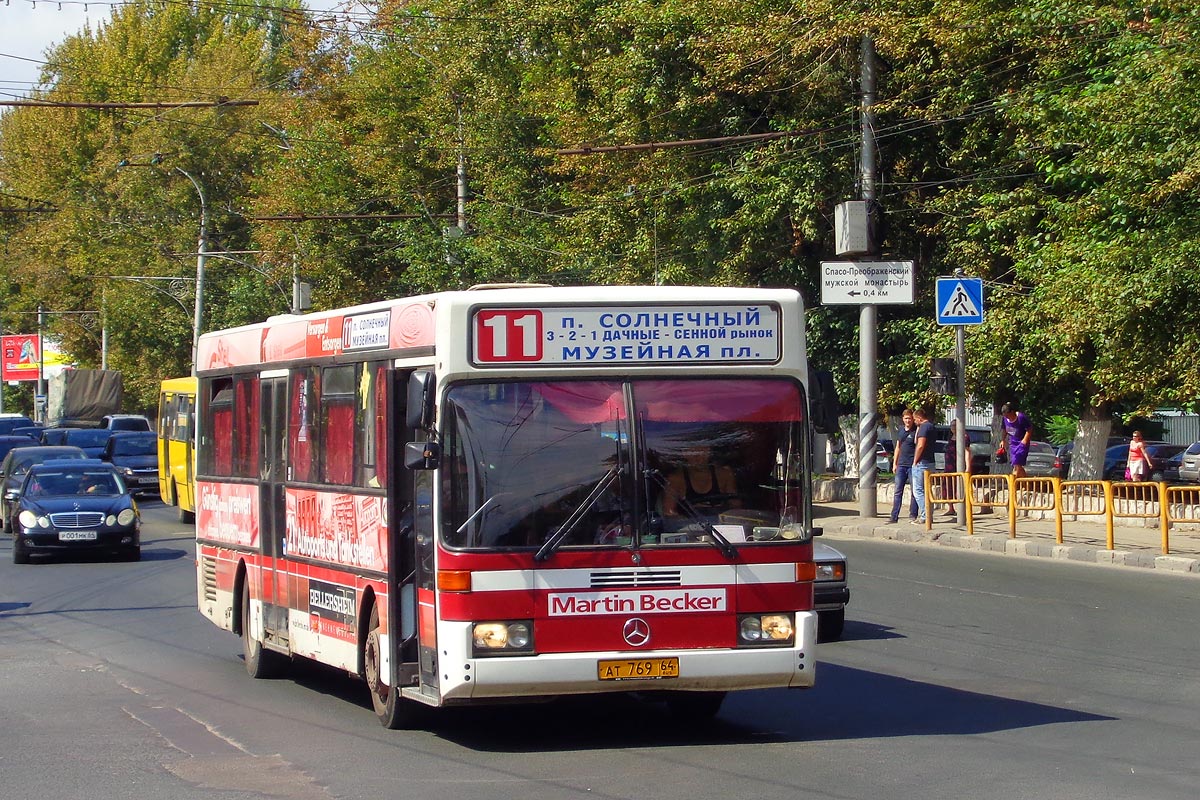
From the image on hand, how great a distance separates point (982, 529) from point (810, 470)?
1706 cm

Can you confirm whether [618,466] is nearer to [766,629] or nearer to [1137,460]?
[766,629]

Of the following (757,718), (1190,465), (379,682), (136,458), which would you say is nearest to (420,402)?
(379,682)

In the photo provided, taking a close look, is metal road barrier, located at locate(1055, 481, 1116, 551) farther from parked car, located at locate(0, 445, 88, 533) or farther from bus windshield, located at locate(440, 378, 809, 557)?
parked car, located at locate(0, 445, 88, 533)

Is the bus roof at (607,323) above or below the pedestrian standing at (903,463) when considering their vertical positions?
above

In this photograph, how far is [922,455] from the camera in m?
26.4

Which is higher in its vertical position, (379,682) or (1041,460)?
(1041,460)

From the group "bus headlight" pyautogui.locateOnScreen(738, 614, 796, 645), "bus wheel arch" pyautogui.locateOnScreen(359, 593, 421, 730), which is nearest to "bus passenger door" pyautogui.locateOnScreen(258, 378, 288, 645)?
"bus wheel arch" pyautogui.locateOnScreen(359, 593, 421, 730)

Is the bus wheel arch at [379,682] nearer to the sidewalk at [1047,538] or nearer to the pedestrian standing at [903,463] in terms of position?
the sidewalk at [1047,538]

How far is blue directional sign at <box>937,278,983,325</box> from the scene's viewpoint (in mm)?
23906

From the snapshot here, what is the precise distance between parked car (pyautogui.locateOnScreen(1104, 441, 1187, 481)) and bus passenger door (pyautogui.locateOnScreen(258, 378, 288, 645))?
1418 inches

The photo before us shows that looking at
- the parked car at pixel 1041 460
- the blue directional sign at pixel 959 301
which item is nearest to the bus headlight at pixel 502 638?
the blue directional sign at pixel 959 301

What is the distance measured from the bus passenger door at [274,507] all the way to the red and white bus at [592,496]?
219cm

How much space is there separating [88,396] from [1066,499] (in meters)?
43.0

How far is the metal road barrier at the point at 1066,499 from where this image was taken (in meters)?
20.8
